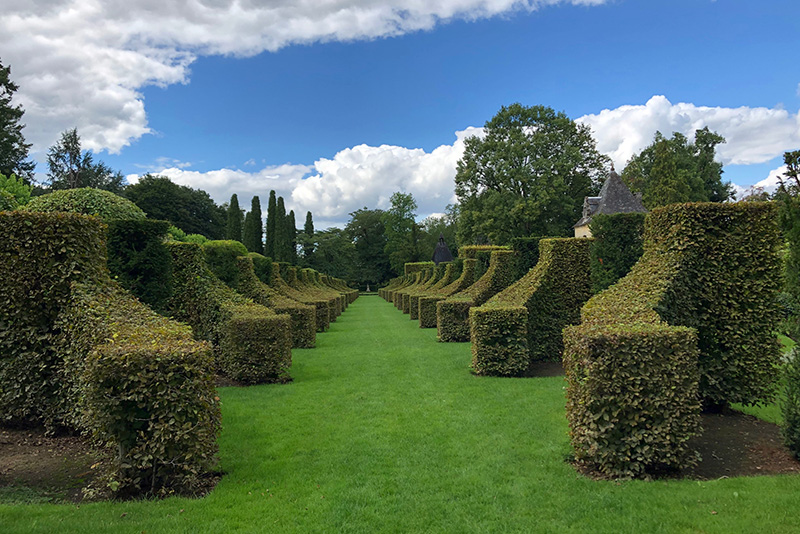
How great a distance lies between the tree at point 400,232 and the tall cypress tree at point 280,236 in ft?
77.7

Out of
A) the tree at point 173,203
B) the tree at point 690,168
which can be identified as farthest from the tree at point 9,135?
the tree at point 690,168

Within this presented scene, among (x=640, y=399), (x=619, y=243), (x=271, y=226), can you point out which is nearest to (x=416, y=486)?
(x=640, y=399)

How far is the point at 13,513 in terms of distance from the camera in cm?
412

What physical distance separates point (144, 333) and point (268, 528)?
2.69 m

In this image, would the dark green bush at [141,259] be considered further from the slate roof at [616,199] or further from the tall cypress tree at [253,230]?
the tall cypress tree at [253,230]

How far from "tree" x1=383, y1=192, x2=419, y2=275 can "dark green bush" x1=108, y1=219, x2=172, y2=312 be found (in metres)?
65.2

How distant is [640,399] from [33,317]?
7.19 meters

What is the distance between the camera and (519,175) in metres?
42.5

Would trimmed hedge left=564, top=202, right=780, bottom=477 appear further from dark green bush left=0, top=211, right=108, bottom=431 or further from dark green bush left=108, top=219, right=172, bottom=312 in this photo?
dark green bush left=108, top=219, right=172, bottom=312

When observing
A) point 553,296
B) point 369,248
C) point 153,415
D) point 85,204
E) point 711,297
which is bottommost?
point 153,415

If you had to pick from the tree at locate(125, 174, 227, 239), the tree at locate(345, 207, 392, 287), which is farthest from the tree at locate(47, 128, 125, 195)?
the tree at locate(345, 207, 392, 287)

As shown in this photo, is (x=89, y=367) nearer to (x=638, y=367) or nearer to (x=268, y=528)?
(x=268, y=528)

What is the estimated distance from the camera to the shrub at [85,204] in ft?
31.0

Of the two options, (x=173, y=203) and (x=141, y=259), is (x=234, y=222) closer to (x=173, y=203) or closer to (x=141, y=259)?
(x=173, y=203)
